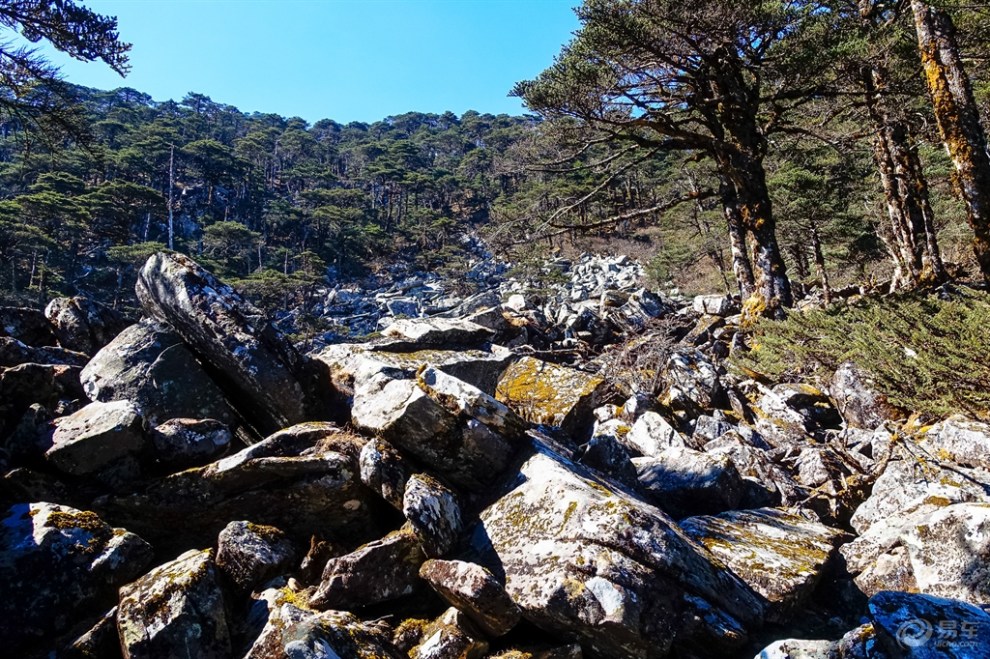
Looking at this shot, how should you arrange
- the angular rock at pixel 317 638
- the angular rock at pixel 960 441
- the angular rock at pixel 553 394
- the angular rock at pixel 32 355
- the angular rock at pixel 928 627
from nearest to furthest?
the angular rock at pixel 928 627 < the angular rock at pixel 317 638 < the angular rock at pixel 32 355 < the angular rock at pixel 960 441 < the angular rock at pixel 553 394

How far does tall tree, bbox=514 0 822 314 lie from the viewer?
9.10m

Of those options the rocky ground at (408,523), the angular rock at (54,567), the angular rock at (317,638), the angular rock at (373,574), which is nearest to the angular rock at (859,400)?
the rocky ground at (408,523)

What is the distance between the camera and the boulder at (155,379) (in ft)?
15.5

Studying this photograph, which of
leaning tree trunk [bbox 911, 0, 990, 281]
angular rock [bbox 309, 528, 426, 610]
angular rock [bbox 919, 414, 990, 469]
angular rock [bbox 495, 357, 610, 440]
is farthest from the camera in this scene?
leaning tree trunk [bbox 911, 0, 990, 281]

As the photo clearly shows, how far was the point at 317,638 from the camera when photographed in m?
2.52

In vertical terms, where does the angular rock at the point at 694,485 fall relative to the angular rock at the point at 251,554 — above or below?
below

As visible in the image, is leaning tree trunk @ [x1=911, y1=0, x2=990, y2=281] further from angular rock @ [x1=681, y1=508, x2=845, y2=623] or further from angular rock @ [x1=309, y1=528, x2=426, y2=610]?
angular rock @ [x1=309, y1=528, x2=426, y2=610]

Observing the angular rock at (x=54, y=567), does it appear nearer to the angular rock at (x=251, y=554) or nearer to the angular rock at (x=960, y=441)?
the angular rock at (x=251, y=554)

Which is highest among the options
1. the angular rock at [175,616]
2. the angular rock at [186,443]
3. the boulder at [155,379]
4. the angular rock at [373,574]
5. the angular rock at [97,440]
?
the boulder at [155,379]

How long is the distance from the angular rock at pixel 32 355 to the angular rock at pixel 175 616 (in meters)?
3.42

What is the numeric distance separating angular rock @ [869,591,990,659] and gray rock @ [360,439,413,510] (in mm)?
2759

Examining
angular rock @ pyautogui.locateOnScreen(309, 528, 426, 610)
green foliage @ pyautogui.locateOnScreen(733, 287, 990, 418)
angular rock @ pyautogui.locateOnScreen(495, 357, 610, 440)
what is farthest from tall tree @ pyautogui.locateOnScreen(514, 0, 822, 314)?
angular rock @ pyautogui.locateOnScreen(309, 528, 426, 610)

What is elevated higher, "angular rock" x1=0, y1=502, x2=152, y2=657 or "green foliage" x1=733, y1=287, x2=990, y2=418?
"angular rock" x1=0, y1=502, x2=152, y2=657

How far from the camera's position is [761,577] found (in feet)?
11.6
